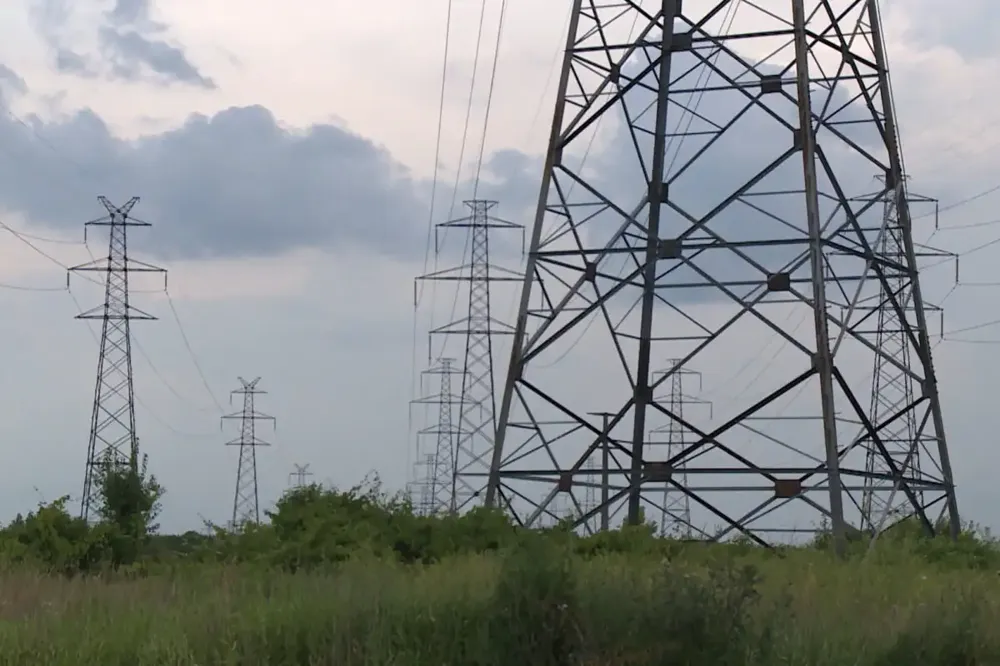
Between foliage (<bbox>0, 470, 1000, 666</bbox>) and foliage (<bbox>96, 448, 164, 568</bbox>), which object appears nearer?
foliage (<bbox>0, 470, 1000, 666</bbox>)

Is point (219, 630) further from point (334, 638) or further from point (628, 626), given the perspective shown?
point (628, 626)

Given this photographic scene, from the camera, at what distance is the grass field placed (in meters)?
11.0

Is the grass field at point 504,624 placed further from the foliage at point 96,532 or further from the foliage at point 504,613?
the foliage at point 96,532

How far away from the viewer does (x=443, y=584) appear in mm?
13031

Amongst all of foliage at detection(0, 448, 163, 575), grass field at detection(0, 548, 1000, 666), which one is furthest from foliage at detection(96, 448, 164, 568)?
grass field at detection(0, 548, 1000, 666)

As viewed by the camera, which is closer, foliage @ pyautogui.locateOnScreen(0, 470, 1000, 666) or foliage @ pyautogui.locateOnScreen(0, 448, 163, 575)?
foliage @ pyautogui.locateOnScreen(0, 470, 1000, 666)

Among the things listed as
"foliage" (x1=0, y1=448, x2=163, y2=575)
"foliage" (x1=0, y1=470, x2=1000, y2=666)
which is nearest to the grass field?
"foliage" (x1=0, y1=470, x2=1000, y2=666)

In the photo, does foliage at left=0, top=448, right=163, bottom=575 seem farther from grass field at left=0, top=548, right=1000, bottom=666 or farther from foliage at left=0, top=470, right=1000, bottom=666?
grass field at left=0, top=548, right=1000, bottom=666

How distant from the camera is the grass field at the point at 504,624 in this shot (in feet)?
36.0

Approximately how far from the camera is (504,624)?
36.8 ft

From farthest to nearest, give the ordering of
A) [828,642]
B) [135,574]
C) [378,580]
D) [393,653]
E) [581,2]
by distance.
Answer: [581,2], [135,574], [378,580], [828,642], [393,653]

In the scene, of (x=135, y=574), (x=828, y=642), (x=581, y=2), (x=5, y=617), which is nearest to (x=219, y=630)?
(x=5, y=617)

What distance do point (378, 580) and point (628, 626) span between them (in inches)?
109

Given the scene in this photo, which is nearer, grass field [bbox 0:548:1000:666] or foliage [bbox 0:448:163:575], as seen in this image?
grass field [bbox 0:548:1000:666]
